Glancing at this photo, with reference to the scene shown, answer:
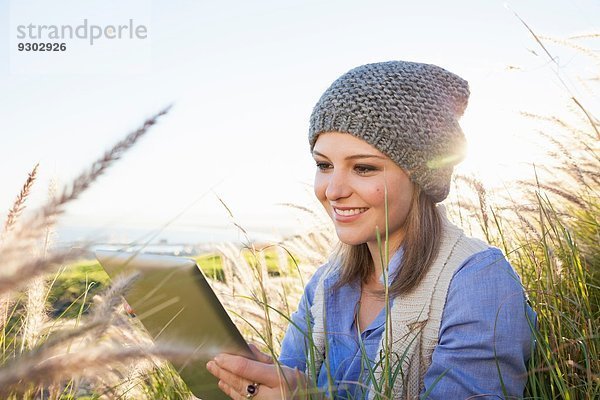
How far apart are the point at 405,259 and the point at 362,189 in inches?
11.6

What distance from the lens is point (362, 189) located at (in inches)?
91.0

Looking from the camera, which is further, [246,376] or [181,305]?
→ [246,376]

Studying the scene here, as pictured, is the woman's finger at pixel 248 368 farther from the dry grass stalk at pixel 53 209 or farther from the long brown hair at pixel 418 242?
the dry grass stalk at pixel 53 209

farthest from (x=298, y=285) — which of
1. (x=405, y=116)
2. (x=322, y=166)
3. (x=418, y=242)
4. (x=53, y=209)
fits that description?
(x=53, y=209)

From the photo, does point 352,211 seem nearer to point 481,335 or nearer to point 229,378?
point 481,335

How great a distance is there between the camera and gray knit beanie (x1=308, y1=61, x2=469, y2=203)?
7.77ft

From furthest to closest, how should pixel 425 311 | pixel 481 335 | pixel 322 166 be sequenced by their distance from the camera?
pixel 322 166 → pixel 425 311 → pixel 481 335

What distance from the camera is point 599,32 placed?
2.95m

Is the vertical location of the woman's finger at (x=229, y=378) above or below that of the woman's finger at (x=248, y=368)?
below

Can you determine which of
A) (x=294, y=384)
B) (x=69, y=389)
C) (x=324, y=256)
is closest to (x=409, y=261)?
(x=294, y=384)

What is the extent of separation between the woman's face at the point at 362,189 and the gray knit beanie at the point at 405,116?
0.12ft

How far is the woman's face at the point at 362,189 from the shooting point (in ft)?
7.63

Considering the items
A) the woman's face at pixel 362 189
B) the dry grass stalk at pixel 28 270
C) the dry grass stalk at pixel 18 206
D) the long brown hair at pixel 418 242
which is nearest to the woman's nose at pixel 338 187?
the woman's face at pixel 362 189

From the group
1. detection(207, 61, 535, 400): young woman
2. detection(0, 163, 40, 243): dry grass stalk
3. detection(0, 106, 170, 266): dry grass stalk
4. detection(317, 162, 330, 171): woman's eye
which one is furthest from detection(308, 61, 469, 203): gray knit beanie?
detection(0, 106, 170, 266): dry grass stalk
